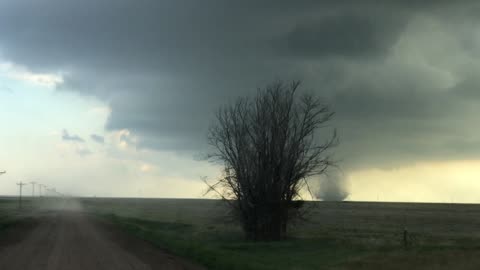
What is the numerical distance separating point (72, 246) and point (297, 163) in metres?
17.9

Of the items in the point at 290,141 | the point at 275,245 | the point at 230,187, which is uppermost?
the point at 290,141

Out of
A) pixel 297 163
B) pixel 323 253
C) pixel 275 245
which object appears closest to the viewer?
pixel 323 253

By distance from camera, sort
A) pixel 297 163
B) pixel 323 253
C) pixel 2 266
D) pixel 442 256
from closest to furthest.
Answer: pixel 2 266 < pixel 442 256 < pixel 323 253 < pixel 297 163

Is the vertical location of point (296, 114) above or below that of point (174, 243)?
above

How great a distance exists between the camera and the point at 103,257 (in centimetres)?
2188

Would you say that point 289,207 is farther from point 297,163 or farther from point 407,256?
point 407,256

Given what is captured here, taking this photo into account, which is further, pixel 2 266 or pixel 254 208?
pixel 254 208

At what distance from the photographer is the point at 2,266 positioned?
18906 millimetres

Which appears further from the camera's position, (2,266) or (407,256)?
(407,256)

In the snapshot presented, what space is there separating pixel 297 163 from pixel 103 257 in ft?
65.1

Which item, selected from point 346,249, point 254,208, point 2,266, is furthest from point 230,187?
point 2,266

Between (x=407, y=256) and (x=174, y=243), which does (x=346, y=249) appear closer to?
(x=407, y=256)

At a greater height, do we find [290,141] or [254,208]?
[290,141]

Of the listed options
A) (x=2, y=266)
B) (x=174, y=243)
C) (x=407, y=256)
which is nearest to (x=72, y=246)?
(x=174, y=243)
